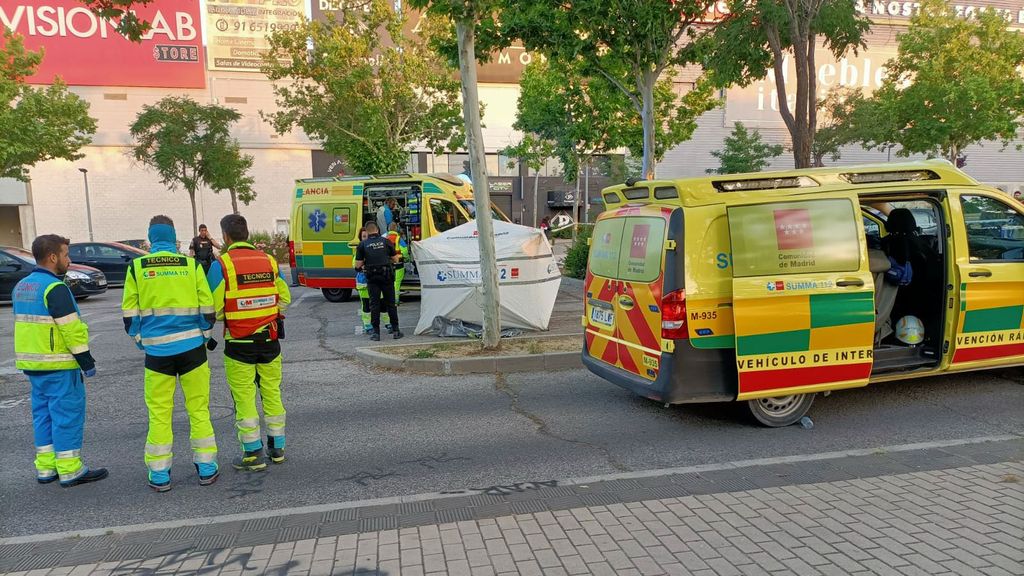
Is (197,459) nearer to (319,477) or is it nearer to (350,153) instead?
(319,477)

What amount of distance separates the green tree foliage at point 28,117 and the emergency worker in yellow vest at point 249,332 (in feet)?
58.5

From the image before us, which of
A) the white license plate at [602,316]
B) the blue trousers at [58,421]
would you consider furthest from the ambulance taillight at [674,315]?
the blue trousers at [58,421]

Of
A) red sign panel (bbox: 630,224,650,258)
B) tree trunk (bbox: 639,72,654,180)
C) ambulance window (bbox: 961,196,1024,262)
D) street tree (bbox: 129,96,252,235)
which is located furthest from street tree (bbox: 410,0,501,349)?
street tree (bbox: 129,96,252,235)

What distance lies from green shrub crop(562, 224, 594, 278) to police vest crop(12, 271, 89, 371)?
11344 mm

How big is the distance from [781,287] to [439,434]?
123 inches

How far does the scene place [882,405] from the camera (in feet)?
19.2

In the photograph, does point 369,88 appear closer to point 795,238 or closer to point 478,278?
point 478,278

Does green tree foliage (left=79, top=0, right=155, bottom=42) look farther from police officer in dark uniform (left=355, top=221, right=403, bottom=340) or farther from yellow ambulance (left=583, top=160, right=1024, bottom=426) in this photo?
yellow ambulance (left=583, top=160, right=1024, bottom=426)

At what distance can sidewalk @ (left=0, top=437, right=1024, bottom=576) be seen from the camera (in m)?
3.24

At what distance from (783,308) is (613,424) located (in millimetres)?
1774

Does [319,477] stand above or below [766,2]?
below

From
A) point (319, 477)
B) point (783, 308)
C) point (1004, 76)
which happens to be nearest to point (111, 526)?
point (319, 477)

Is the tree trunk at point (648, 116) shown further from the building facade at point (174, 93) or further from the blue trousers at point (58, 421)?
the building facade at point (174, 93)

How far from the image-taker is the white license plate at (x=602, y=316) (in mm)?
5699
